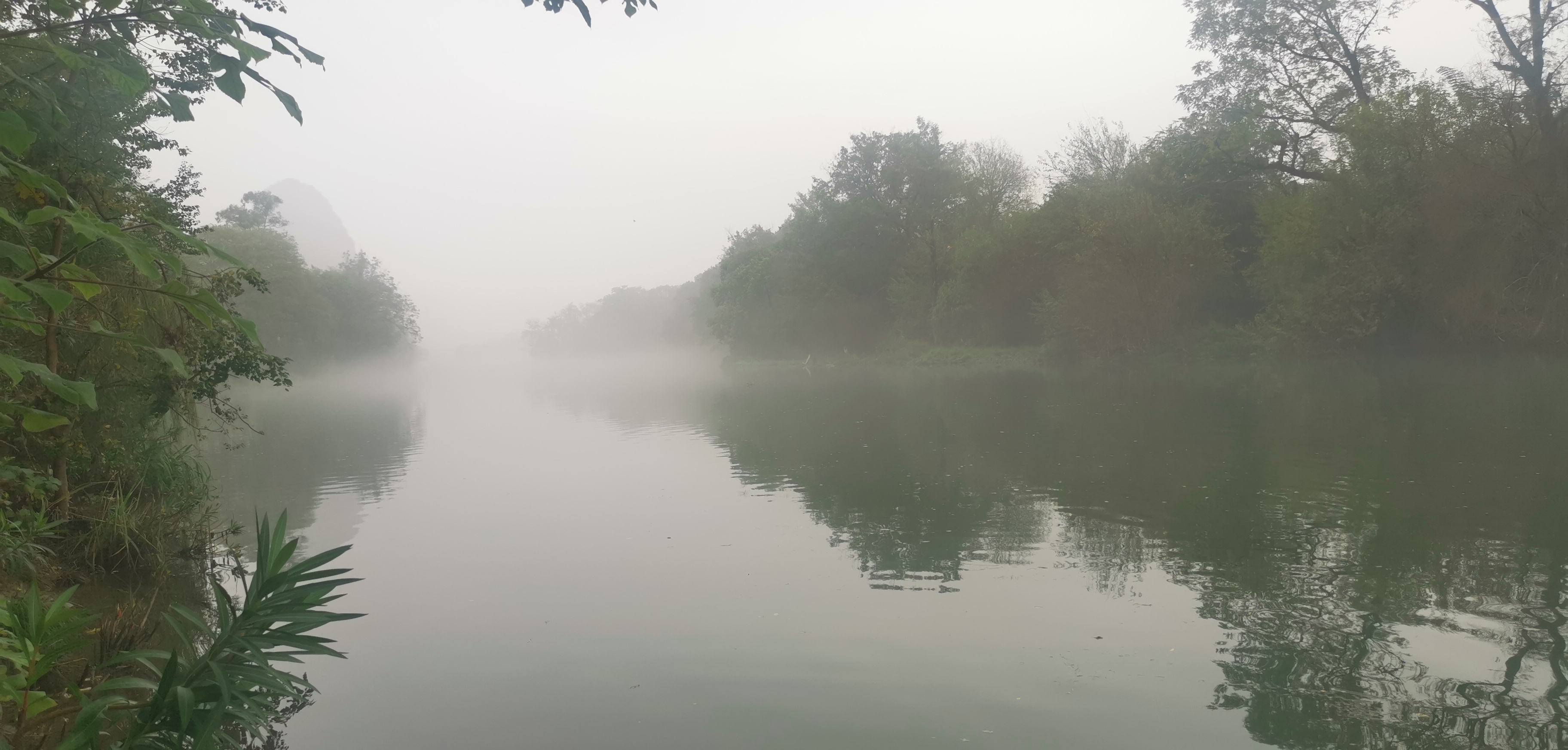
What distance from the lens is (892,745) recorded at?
16.5ft

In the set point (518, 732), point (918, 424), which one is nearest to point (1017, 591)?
point (518, 732)

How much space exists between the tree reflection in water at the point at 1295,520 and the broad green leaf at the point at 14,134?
5.73m

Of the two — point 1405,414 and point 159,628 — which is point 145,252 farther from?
point 1405,414

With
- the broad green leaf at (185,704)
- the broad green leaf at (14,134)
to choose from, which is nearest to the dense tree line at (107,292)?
the broad green leaf at (14,134)

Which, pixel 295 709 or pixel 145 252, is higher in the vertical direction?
pixel 145 252

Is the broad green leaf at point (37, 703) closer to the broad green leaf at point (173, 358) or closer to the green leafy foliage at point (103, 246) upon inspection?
the green leafy foliage at point (103, 246)

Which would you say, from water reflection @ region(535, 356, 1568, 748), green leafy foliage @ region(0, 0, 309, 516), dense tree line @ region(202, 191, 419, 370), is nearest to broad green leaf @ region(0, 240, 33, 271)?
green leafy foliage @ region(0, 0, 309, 516)

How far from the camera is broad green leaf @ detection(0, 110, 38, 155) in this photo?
6.31ft

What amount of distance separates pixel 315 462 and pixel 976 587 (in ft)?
51.8

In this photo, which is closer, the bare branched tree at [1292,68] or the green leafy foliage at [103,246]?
the green leafy foliage at [103,246]

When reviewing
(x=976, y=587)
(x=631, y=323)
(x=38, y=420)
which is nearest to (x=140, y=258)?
(x=38, y=420)

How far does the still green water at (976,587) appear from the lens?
5.36 meters

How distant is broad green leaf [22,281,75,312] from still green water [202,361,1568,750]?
4.02 m

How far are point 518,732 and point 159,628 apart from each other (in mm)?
3537
